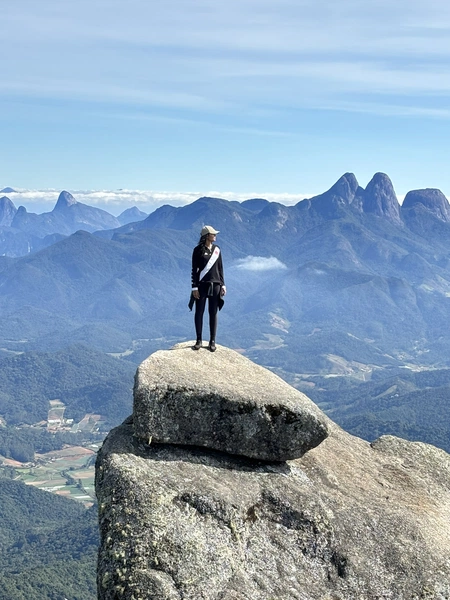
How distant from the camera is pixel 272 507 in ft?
64.4

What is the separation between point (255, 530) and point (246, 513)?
0.50 metres

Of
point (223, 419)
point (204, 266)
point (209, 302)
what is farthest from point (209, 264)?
point (223, 419)

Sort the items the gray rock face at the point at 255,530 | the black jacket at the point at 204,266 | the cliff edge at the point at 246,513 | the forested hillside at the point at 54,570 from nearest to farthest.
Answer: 1. the gray rock face at the point at 255,530
2. the cliff edge at the point at 246,513
3. the black jacket at the point at 204,266
4. the forested hillside at the point at 54,570

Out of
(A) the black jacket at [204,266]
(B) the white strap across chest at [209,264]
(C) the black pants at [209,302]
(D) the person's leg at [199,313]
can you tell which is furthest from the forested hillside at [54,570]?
(B) the white strap across chest at [209,264]

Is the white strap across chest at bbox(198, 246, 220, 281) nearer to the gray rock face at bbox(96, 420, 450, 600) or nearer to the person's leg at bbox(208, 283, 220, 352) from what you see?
the person's leg at bbox(208, 283, 220, 352)

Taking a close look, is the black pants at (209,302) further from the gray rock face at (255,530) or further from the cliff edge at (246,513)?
the gray rock face at (255,530)

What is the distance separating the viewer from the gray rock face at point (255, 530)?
17.3m

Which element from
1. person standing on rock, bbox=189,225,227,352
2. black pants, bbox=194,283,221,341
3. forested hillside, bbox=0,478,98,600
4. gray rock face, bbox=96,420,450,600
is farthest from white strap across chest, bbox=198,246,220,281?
forested hillside, bbox=0,478,98,600

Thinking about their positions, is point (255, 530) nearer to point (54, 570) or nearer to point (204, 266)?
point (204, 266)

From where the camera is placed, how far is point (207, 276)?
25266 millimetres

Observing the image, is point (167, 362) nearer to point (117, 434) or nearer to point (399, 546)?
point (117, 434)

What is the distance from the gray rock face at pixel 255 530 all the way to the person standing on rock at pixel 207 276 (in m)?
5.57

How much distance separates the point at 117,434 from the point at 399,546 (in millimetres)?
8982

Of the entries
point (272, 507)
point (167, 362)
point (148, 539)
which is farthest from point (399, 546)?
point (167, 362)
